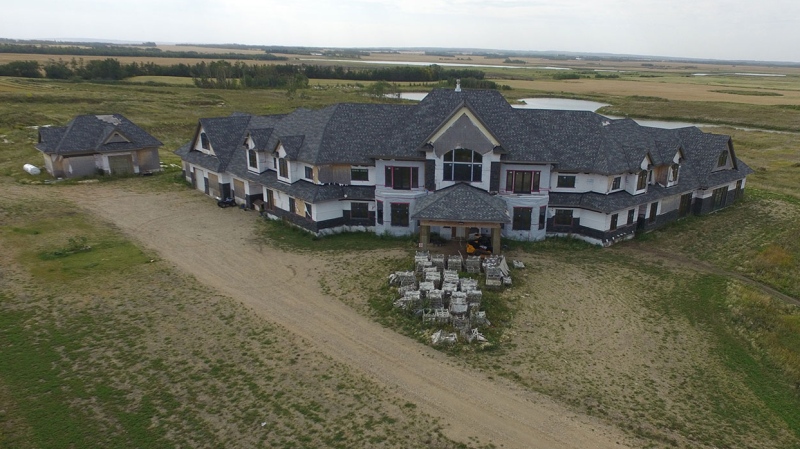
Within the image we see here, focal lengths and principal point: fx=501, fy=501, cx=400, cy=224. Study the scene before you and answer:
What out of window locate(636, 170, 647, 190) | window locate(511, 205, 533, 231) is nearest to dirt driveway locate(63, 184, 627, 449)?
window locate(511, 205, 533, 231)

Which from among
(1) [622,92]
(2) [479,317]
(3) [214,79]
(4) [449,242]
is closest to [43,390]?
(2) [479,317]

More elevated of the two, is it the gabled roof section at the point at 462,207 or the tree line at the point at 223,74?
the tree line at the point at 223,74

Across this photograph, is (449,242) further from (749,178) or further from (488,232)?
(749,178)

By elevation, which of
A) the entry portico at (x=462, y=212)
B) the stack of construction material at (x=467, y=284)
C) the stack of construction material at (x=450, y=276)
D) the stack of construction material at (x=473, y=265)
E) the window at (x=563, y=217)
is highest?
the entry portico at (x=462, y=212)

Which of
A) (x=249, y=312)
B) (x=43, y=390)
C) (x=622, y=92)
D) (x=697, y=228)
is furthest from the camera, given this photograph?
(x=622, y=92)

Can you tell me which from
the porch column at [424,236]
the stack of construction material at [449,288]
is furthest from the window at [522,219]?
the stack of construction material at [449,288]

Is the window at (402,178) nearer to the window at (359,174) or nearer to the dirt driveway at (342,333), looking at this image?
the window at (359,174)
